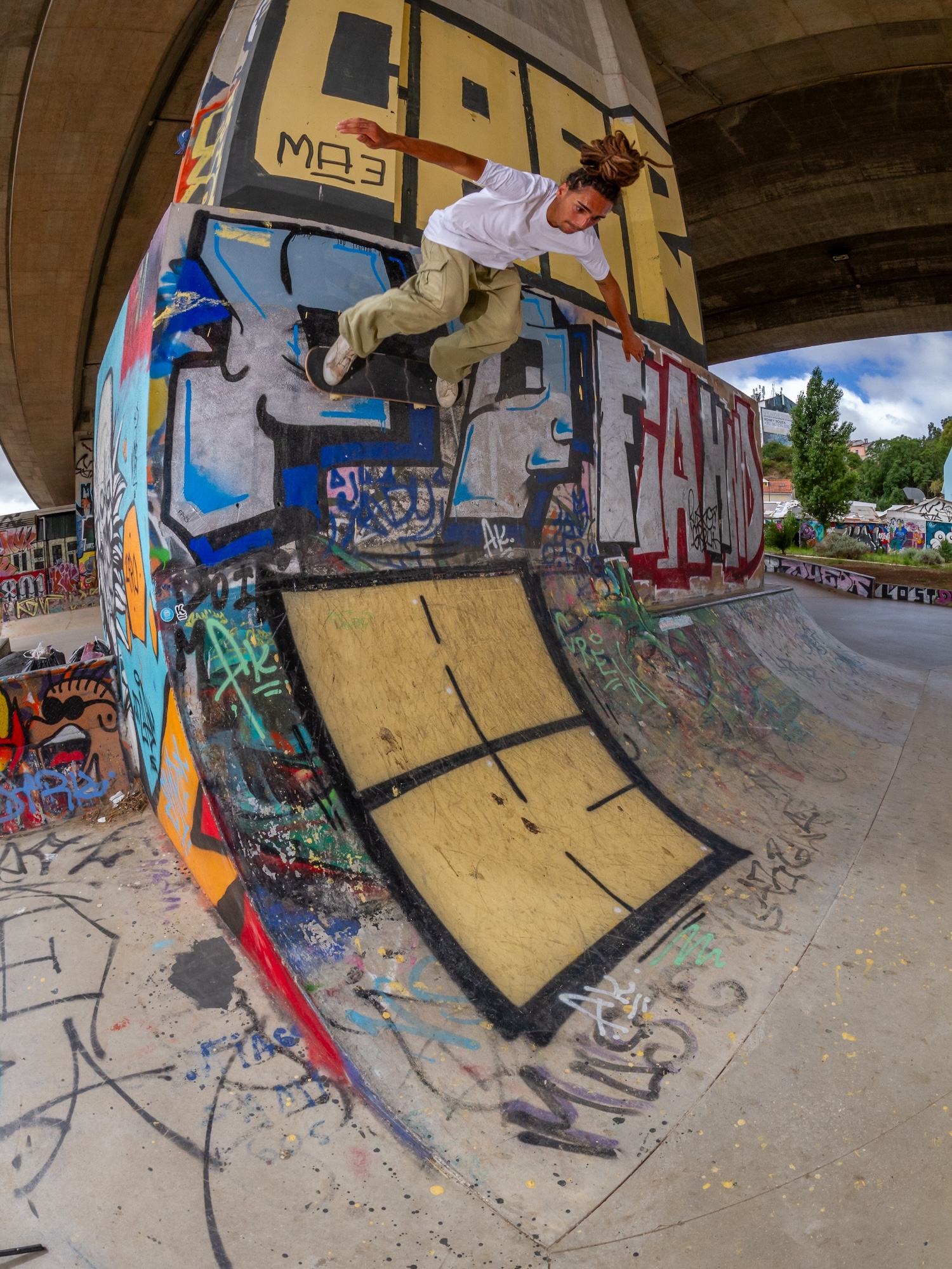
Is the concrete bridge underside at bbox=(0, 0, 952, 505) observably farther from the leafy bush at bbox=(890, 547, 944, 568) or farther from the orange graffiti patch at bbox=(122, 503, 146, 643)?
the leafy bush at bbox=(890, 547, 944, 568)

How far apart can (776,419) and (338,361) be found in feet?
512

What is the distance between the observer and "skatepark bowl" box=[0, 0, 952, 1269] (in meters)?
2.33

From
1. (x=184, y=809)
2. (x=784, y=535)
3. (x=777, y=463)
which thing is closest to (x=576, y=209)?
(x=184, y=809)

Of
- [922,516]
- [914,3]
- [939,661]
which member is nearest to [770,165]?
[914,3]

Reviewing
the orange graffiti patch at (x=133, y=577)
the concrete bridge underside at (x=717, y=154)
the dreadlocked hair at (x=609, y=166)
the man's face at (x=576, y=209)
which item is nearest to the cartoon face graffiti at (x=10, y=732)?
the orange graffiti patch at (x=133, y=577)

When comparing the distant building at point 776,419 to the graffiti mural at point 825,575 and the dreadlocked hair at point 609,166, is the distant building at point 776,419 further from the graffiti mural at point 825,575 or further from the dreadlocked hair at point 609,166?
the dreadlocked hair at point 609,166

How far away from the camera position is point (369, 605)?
14.5 ft

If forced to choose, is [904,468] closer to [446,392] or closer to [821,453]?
[821,453]

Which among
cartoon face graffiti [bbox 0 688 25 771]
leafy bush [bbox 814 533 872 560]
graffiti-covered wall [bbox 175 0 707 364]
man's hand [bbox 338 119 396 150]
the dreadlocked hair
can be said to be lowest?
cartoon face graffiti [bbox 0 688 25 771]

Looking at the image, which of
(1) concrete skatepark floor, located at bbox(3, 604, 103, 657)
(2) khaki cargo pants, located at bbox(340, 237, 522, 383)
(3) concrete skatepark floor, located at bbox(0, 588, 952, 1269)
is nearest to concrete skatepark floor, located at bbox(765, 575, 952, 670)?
(2) khaki cargo pants, located at bbox(340, 237, 522, 383)

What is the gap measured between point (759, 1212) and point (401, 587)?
11.6ft

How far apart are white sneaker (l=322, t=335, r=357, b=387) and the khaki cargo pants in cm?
11

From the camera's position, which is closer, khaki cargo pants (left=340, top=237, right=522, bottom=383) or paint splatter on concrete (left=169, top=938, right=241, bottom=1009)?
paint splatter on concrete (left=169, top=938, right=241, bottom=1009)

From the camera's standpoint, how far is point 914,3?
11.5 meters
